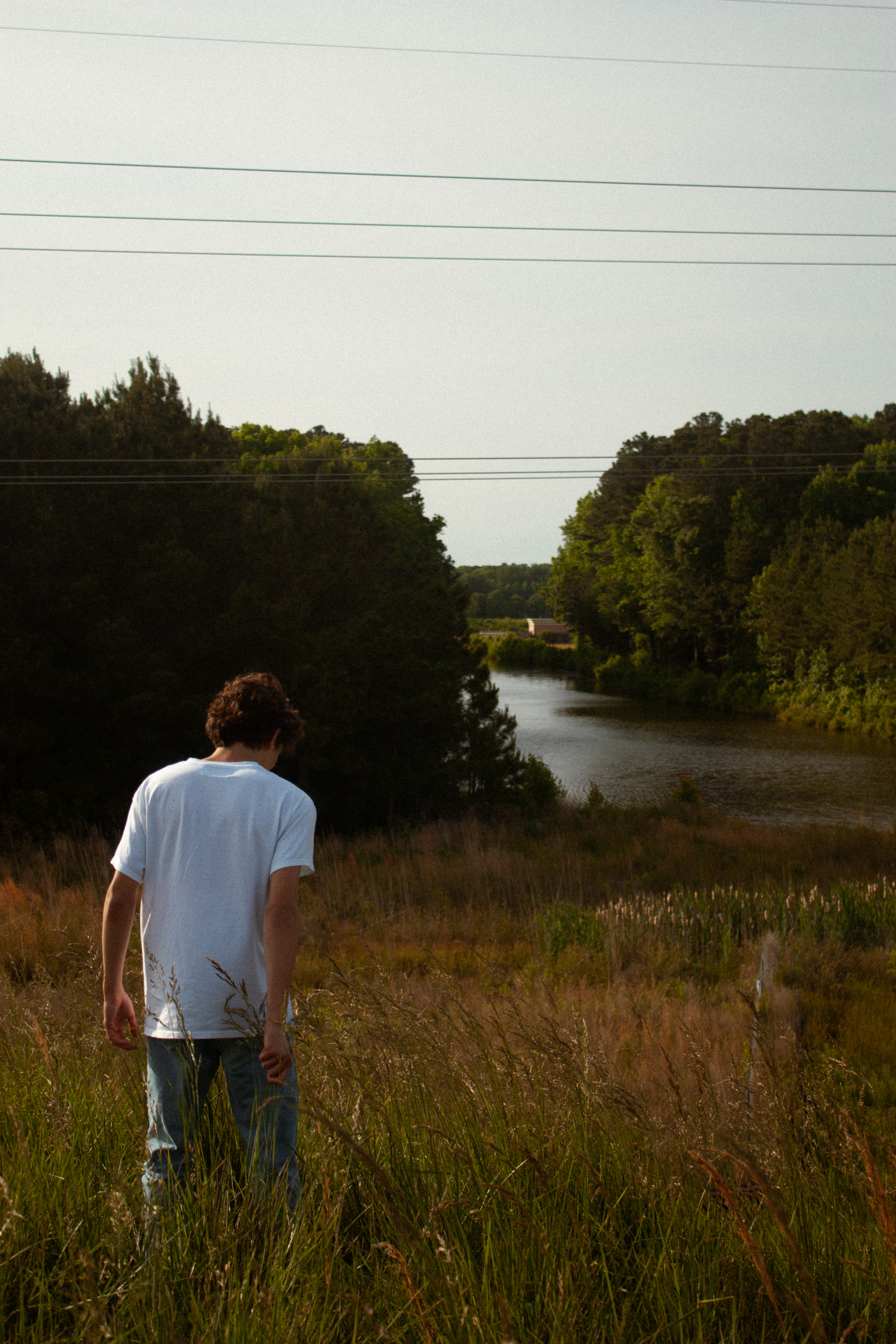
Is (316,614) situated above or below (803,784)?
above

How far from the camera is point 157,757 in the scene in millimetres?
17141

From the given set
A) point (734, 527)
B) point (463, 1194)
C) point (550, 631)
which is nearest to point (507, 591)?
point (550, 631)

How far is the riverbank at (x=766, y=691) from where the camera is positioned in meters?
44.1

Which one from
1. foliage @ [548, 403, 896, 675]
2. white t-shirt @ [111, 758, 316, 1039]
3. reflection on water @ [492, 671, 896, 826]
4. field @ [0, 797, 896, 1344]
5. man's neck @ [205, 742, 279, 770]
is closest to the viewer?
field @ [0, 797, 896, 1344]

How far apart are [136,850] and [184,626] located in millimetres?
15185

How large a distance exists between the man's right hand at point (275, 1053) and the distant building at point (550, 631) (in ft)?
255

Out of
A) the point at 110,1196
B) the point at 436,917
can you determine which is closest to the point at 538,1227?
the point at 110,1196

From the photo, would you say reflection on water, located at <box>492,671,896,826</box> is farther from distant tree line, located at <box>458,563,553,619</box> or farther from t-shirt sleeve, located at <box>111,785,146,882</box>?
distant tree line, located at <box>458,563,553,619</box>

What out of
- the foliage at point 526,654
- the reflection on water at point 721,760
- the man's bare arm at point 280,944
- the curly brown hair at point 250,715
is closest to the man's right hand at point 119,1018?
the man's bare arm at point 280,944

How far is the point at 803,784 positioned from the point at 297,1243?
3227cm

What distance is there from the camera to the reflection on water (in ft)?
93.8

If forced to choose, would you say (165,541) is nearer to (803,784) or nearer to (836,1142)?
(836,1142)

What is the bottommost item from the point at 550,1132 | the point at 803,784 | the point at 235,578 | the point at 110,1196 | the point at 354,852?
the point at 803,784

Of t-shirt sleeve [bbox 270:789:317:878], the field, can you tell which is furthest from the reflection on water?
t-shirt sleeve [bbox 270:789:317:878]
